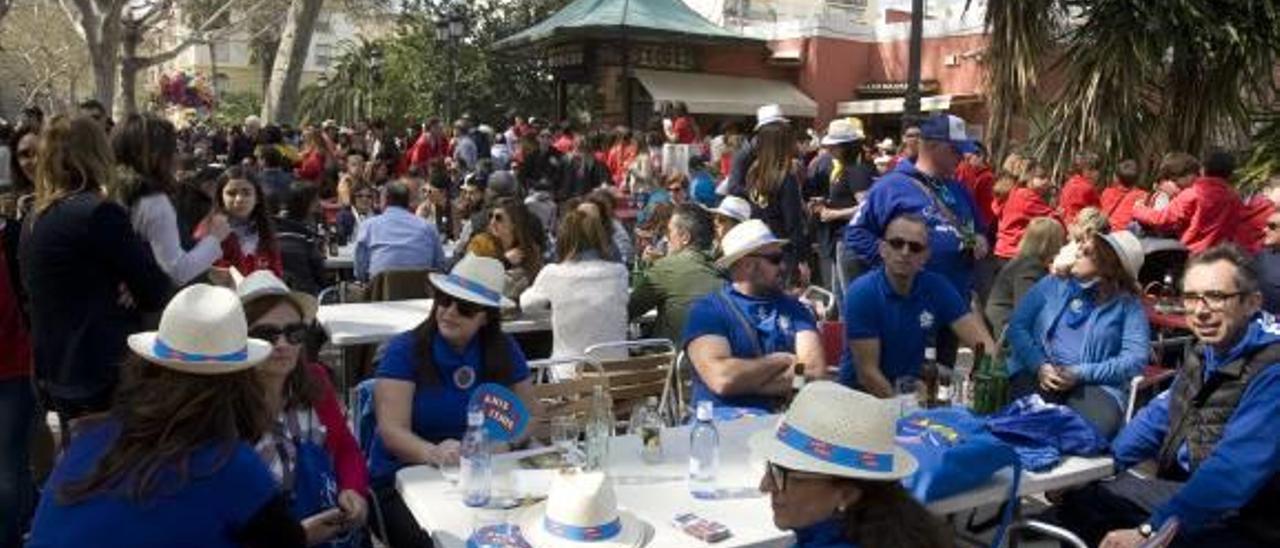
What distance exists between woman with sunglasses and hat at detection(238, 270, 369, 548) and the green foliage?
76.8 feet

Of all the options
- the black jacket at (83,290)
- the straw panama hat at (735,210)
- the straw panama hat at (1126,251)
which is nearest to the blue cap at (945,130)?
the straw panama hat at (1126,251)

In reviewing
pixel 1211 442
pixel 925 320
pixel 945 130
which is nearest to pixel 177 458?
pixel 1211 442

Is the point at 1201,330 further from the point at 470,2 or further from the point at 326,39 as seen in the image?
the point at 326,39

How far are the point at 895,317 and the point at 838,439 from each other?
2.32 metres

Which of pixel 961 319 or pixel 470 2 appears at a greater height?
pixel 470 2

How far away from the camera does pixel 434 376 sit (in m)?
3.66

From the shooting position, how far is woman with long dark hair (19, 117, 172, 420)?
140 inches

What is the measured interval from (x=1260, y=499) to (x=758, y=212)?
4969 mm

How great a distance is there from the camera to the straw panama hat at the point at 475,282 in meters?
3.63

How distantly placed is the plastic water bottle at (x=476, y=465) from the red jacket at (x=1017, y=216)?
5.89 meters

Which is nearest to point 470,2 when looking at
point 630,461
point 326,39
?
point 630,461

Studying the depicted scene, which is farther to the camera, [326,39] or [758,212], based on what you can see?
[326,39]

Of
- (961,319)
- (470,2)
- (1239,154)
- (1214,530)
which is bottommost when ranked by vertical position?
(1214,530)

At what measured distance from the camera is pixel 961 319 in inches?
181
